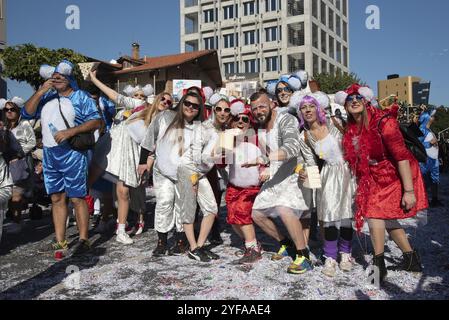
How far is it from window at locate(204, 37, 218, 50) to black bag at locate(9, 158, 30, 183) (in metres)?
50.0

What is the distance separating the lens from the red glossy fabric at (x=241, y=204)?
4.11m

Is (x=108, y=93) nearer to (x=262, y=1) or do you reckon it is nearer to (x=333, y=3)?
(x=262, y=1)

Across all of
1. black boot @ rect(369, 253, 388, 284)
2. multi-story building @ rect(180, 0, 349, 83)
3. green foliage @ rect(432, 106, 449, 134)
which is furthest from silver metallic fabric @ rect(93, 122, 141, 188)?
green foliage @ rect(432, 106, 449, 134)

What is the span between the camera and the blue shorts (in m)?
4.40

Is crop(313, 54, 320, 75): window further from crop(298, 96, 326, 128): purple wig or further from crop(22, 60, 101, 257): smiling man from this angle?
crop(298, 96, 326, 128): purple wig

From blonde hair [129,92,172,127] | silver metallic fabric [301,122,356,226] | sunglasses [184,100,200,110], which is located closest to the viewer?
silver metallic fabric [301,122,356,226]

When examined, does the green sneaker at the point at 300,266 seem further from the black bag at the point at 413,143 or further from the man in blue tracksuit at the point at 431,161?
the man in blue tracksuit at the point at 431,161

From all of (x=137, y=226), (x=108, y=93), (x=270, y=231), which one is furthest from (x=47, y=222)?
(x=270, y=231)

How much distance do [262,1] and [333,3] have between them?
11.1 metres

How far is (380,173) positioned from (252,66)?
161 feet

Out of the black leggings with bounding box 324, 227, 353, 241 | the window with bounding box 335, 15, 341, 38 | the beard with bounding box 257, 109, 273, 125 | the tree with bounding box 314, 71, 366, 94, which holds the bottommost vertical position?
the black leggings with bounding box 324, 227, 353, 241

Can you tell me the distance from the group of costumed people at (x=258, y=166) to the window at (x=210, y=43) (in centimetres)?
5051

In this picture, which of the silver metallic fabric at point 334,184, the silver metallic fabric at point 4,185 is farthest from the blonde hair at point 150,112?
the silver metallic fabric at point 334,184

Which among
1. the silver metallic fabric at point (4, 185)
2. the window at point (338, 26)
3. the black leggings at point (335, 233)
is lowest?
the black leggings at point (335, 233)
